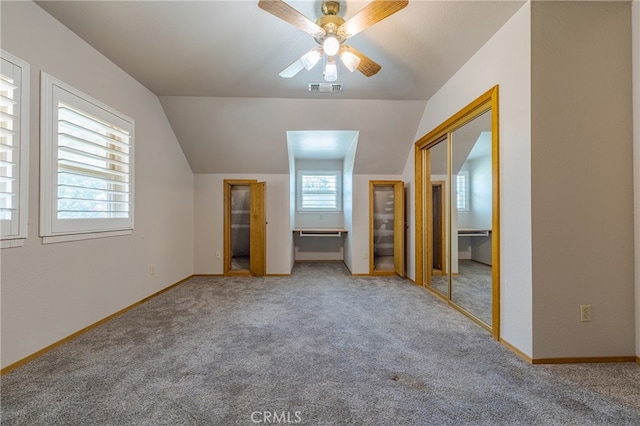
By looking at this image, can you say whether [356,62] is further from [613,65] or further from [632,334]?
[632,334]

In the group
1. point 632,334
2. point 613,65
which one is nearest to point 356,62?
point 613,65

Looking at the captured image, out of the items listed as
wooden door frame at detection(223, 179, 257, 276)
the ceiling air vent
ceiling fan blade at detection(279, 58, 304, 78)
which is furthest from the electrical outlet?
wooden door frame at detection(223, 179, 257, 276)

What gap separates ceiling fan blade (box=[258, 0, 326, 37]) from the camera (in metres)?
1.60

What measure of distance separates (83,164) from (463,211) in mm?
3876

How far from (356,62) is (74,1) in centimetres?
216

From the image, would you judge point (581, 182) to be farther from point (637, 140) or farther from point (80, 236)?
point (80, 236)

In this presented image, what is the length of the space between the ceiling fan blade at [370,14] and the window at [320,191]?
424 centimetres

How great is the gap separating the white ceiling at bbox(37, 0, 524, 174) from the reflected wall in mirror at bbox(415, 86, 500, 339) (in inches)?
22.6

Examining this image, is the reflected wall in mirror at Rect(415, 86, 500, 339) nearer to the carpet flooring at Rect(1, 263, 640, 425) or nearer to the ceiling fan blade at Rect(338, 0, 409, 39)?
the carpet flooring at Rect(1, 263, 640, 425)

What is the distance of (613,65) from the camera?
1.97 meters

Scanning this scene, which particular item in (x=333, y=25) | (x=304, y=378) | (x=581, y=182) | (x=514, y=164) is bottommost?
(x=304, y=378)

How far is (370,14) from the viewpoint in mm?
1700

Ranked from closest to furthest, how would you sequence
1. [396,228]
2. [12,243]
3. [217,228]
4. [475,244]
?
[12,243] < [475,244] < [396,228] < [217,228]

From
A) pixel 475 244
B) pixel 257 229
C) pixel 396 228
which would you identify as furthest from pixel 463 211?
pixel 257 229
